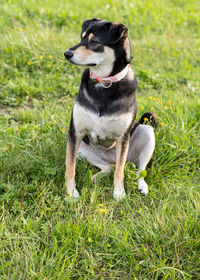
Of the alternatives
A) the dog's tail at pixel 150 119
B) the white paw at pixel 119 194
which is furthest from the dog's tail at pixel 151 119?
the white paw at pixel 119 194

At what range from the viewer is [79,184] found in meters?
3.06

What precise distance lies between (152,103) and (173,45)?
264 cm

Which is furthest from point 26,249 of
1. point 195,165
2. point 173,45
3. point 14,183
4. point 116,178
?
point 173,45

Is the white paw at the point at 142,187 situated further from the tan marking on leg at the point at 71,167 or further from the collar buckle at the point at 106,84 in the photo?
the collar buckle at the point at 106,84

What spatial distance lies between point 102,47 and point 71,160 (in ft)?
3.18

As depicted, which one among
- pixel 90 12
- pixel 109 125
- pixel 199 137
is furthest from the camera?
pixel 90 12

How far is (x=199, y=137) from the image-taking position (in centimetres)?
351

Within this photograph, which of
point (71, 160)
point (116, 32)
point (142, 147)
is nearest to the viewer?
point (116, 32)

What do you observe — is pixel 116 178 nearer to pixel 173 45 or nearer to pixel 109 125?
pixel 109 125

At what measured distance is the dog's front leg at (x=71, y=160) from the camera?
9.34 ft

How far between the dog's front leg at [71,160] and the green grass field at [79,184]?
0.34 ft

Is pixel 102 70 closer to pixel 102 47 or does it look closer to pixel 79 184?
pixel 102 47

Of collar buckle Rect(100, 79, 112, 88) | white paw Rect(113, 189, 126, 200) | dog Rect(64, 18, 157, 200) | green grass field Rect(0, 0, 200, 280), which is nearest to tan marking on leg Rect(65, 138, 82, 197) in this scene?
dog Rect(64, 18, 157, 200)

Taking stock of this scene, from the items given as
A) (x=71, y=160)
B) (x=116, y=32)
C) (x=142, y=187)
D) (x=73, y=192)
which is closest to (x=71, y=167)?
(x=71, y=160)
